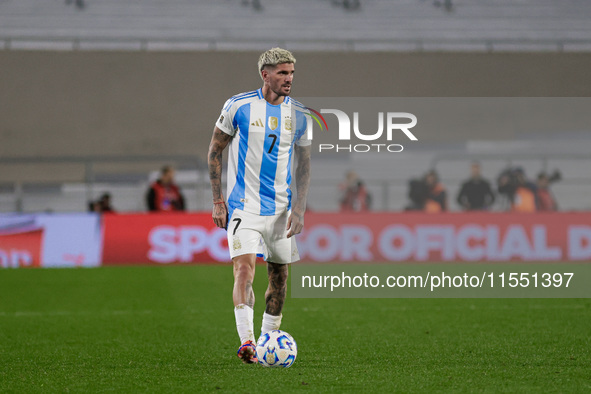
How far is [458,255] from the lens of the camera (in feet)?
45.7

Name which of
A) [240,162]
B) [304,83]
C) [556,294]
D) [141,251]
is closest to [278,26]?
[304,83]

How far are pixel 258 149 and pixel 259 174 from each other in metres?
0.16

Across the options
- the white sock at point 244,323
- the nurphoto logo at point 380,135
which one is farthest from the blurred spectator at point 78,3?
the white sock at point 244,323

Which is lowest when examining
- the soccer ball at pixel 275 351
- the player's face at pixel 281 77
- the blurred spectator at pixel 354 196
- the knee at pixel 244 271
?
the soccer ball at pixel 275 351

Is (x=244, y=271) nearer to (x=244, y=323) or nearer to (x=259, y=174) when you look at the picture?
(x=244, y=323)

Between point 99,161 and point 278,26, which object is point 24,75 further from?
point 278,26

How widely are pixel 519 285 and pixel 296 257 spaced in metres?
7.56

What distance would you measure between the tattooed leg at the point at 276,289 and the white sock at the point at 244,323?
327 mm

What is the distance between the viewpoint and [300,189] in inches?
214

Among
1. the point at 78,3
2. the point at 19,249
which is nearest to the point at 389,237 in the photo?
the point at 19,249

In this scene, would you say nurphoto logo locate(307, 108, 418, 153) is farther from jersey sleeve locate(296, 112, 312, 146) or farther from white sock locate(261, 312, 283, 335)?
white sock locate(261, 312, 283, 335)

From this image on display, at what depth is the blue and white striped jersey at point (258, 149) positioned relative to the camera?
5184mm

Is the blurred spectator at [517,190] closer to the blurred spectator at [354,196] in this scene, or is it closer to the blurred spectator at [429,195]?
the blurred spectator at [429,195]

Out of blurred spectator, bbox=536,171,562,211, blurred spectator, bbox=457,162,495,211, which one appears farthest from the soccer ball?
blurred spectator, bbox=536,171,562,211
